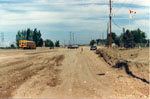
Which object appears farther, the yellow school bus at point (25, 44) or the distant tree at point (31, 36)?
the distant tree at point (31, 36)

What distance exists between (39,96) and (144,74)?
846cm

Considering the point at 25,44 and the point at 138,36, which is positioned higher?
the point at 138,36

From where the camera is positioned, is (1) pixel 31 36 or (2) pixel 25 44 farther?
(1) pixel 31 36

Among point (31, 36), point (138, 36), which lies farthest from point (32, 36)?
point (138, 36)

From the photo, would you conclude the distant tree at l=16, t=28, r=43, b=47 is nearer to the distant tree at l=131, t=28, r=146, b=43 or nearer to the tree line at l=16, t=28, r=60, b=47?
the tree line at l=16, t=28, r=60, b=47

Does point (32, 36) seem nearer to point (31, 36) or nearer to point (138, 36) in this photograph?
point (31, 36)

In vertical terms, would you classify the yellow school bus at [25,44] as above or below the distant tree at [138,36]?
below

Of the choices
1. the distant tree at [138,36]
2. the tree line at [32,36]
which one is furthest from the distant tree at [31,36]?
the distant tree at [138,36]

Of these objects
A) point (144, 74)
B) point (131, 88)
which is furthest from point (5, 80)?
point (144, 74)

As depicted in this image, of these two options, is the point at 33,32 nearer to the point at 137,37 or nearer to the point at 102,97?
the point at 137,37

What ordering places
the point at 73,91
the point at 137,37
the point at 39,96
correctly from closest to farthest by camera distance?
the point at 39,96 < the point at 73,91 < the point at 137,37

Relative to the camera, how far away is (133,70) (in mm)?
16438

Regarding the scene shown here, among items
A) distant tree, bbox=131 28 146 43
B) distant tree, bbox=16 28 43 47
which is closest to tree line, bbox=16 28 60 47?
distant tree, bbox=16 28 43 47

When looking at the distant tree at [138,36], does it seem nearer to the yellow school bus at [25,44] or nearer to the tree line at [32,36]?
the tree line at [32,36]
